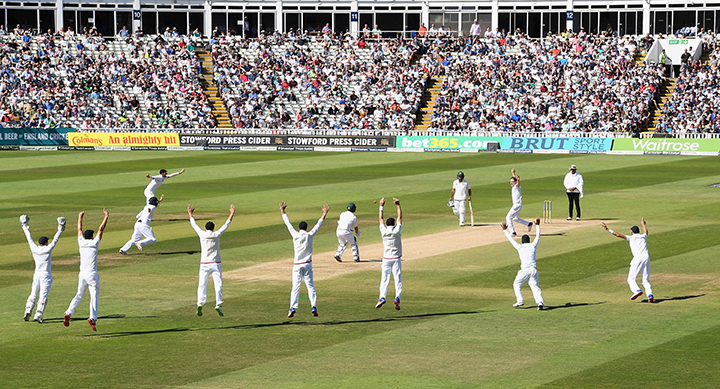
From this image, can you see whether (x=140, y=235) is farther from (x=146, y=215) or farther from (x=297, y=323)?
(x=297, y=323)

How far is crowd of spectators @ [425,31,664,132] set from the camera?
61938 millimetres

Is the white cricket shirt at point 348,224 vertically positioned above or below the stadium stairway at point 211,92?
below

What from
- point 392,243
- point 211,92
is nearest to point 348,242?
point 392,243

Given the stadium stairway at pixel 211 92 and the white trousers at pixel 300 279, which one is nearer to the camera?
the white trousers at pixel 300 279

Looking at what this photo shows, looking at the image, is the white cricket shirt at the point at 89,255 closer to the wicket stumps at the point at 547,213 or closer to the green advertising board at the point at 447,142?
the wicket stumps at the point at 547,213

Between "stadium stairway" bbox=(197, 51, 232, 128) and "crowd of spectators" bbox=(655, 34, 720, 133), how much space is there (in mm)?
27792

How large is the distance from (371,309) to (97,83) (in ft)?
179

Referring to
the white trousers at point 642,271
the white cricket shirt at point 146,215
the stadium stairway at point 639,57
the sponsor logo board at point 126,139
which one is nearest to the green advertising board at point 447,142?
the stadium stairway at point 639,57

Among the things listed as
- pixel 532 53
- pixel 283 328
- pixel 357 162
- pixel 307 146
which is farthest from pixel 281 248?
pixel 532 53

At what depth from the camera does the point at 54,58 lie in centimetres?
7056

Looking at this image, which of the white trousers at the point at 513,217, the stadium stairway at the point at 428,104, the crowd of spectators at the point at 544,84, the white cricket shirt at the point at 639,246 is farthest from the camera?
the stadium stairway at the point at 428,104

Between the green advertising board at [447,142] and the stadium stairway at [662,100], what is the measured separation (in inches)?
380

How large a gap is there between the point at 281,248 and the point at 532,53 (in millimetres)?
47067

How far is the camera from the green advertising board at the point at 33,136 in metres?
63.4
